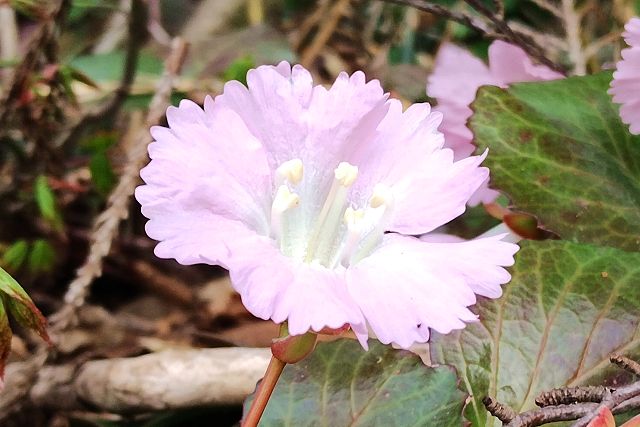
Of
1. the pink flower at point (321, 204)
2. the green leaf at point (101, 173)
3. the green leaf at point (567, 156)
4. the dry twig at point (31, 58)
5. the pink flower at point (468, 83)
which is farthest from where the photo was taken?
the green leaf at point (101, 173)

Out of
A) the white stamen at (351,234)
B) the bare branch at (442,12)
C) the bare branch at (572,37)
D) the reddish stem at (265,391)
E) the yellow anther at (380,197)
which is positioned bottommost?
the reddish stem at (265,391)

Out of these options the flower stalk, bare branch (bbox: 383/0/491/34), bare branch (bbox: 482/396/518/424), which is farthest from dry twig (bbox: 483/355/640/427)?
bare branch (bbox: 383/0/491/34)

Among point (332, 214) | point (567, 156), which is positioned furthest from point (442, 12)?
point (332, 214)

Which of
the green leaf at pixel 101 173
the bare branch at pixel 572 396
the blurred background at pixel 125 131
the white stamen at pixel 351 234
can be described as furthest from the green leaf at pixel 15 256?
the bare branch at pixel 572 396

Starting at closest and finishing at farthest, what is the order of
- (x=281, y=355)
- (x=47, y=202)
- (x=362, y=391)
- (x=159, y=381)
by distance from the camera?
(x=281, y=355) < (x=362, y=391) < (x=159, y=381) < (x=47, y=202)

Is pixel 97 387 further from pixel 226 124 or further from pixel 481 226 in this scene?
pixel 481 226

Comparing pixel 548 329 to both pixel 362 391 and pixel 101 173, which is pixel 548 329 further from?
pixel 101 173

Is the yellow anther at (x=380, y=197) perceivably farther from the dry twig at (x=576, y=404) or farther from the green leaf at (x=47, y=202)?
the green leaf at (x=47, y=202)

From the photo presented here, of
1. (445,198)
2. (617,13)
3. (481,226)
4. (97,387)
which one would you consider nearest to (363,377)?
(445,198)
